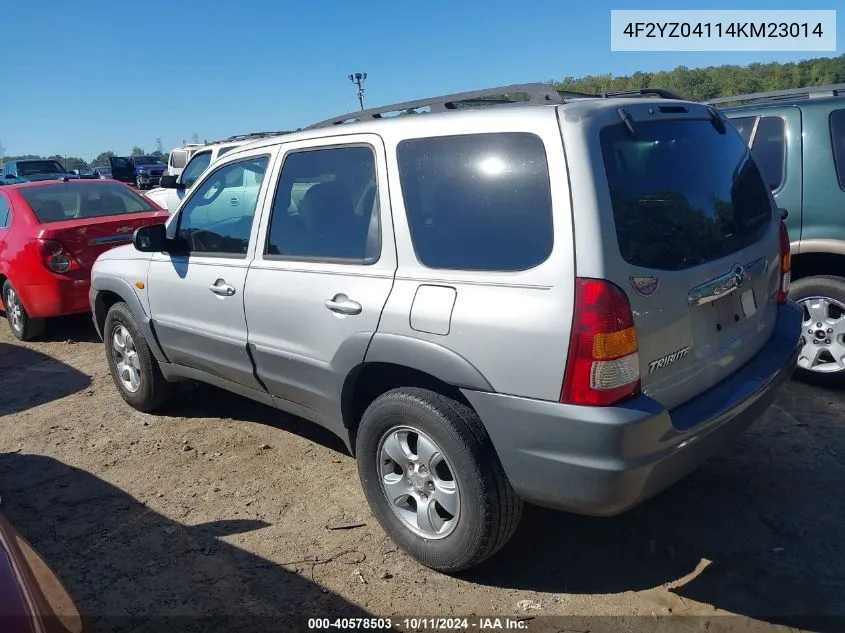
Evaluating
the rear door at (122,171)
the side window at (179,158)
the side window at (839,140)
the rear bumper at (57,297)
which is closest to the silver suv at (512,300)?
the side window at (839,140)

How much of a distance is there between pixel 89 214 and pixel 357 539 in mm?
5429

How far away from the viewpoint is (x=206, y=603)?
2.87 metres

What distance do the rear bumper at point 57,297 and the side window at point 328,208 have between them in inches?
153

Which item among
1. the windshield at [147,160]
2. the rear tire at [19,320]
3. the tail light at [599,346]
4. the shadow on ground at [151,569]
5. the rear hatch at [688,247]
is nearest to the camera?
the tail light at [599,346]

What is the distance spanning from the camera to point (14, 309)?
708 centimetres

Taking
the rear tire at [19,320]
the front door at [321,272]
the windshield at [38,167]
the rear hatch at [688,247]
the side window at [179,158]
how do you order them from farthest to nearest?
the windshield at [38,167]
the side window at [179,158]
the rear tire at [19,320]
the front door at [321,272]
the rear hatch at [688,247]

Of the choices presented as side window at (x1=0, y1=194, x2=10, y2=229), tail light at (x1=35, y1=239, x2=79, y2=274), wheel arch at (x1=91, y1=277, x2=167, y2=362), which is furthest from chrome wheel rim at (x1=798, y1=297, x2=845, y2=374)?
side window at (x1=0, y1=194, x2=10, y2=229)

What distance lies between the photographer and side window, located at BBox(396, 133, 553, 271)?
2.44 metres

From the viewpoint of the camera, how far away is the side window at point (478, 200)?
2.44m

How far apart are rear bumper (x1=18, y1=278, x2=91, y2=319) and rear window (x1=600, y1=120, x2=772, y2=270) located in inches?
222

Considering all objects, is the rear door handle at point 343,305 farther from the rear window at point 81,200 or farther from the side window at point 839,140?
the rear window at point 81,200

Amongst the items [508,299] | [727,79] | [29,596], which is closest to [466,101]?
[508,299]

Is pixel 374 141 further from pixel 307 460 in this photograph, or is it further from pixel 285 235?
pixel 307 460

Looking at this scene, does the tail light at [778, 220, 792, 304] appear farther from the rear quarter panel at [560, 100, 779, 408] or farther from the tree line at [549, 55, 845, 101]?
the tree line at [549, 55, 845, 101]
